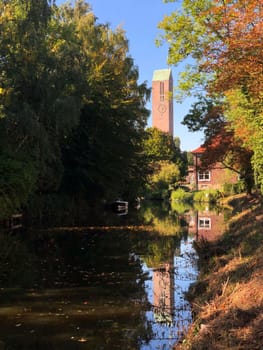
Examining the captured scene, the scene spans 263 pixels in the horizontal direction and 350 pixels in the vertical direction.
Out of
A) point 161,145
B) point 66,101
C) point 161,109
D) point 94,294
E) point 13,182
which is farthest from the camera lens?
point 161,109

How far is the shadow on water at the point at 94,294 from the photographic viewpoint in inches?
274

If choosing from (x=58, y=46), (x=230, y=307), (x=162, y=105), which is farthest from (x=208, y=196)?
(x=162, y=105)

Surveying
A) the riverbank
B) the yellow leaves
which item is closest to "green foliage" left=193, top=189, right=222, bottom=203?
the yellow leaves

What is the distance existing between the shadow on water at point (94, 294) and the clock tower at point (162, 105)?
104m

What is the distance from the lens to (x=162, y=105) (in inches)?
4818

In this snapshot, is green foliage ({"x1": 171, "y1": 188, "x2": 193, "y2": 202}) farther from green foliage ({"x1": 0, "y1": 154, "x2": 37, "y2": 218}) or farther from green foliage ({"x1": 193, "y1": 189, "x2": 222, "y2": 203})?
green foliage ({"x1": 0, "y1": 154, "x2": 37, "y2": 218})

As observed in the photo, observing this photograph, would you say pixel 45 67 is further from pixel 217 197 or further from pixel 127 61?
pixel 217 197

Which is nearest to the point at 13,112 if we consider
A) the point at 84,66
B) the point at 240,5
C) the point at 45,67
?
the point at 45,67

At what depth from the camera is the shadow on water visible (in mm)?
6965

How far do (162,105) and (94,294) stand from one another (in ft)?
379

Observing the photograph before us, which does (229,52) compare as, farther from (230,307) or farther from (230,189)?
(230,189)

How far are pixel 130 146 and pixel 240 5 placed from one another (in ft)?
77.9

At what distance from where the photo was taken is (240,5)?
14.5 m

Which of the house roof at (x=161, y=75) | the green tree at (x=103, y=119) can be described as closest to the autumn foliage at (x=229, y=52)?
the green tree at (x=103, y=119)
